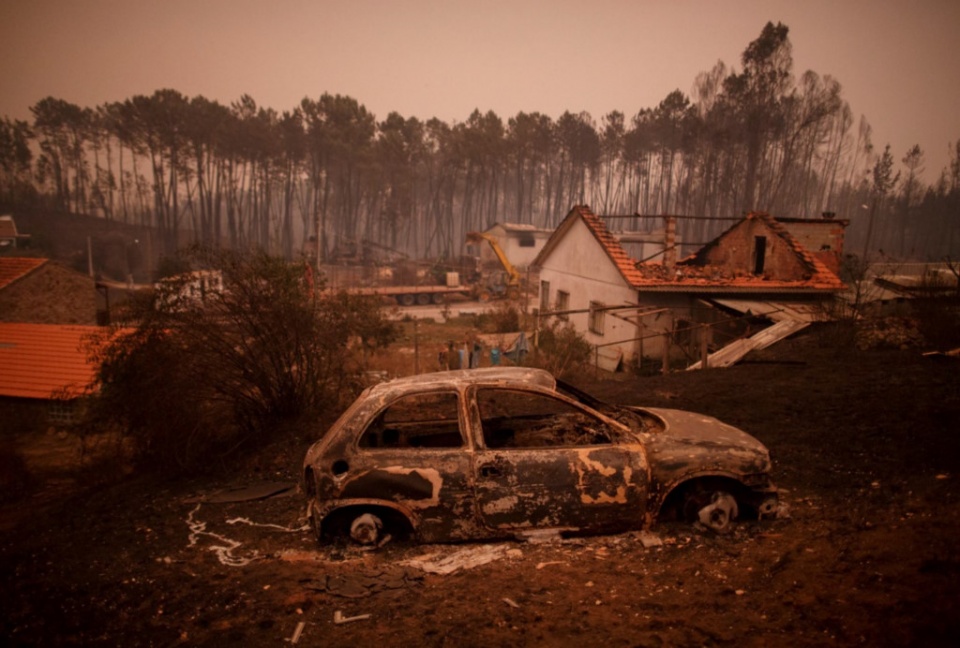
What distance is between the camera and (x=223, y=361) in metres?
7.51

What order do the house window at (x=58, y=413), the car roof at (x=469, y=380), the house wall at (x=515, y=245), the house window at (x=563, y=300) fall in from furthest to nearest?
the house wall at (x=515, y=245), the house window at (x=563, y=300), the house window at (x=58, y=413), the car roof at (x=469, y=380)

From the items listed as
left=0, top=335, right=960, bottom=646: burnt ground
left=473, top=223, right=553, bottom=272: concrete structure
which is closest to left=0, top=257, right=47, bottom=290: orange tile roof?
left=0, top=335, right=960, bottom=646: burnt ground

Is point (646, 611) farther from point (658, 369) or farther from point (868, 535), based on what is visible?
point (658, 369)

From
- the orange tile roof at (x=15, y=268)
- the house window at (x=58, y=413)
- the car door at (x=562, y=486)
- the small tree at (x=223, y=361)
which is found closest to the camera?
the car door at (x=562, y=486)

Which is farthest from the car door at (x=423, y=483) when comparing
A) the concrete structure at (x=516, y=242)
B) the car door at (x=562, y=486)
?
the concrete structure at (x=516, y=242)

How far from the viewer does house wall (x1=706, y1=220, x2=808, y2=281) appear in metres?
16.6

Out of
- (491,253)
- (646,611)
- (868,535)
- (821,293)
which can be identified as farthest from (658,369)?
(491,253)

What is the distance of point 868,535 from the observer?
3.81m

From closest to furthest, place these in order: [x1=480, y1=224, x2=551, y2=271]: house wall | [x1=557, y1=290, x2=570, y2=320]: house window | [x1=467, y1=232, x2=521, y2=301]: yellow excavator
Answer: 1. [x1=557, y1=290, x2=570, y2=320]: house window
2. [x1=467, y1=232, x2=521, y2=301]: yellow excavator
3. [x1=480, y1=224, x2=551, y2=271]: house wall

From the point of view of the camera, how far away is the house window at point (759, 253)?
687 inches

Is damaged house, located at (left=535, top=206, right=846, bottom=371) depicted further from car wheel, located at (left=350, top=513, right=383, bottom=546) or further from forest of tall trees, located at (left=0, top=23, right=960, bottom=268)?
forest of tall trees, located at (left=0, top=23, right=960, bottom=268)

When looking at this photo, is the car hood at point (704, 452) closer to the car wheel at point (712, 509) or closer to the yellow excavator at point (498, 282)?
the car wheel at point (712, 509)

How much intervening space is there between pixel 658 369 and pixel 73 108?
218 ft

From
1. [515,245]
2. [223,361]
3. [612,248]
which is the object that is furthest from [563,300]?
[515,245]
